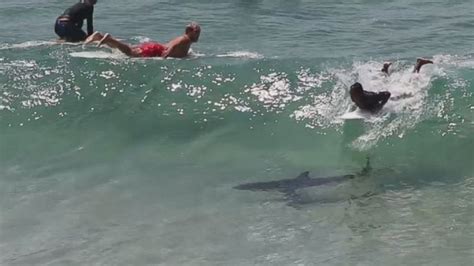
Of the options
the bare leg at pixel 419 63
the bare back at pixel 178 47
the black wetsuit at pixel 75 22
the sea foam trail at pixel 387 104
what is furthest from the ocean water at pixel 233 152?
the black wetsuit at pixel 75 22

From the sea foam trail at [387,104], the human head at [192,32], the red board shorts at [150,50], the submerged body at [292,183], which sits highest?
the human head at [192,32]

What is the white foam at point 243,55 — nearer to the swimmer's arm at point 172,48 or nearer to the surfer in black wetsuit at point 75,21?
the swimmer's arm at point 172,48

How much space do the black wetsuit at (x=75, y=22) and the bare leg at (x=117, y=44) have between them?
123 centimetres

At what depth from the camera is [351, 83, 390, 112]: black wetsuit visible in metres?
11.0

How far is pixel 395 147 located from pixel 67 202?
4091 millimetres

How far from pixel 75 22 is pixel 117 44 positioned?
154 cm

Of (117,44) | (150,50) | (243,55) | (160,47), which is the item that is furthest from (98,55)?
(243,55)

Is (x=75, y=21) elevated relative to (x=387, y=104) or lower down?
elevated

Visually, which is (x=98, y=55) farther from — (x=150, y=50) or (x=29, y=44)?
(x=29, y=44)

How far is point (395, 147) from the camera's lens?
10320 mm

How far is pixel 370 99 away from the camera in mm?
11062

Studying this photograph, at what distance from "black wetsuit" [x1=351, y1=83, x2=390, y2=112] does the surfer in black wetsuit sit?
574 centimetres

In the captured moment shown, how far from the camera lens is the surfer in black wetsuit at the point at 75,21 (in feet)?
48.2

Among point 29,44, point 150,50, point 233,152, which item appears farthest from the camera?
point 29,44
